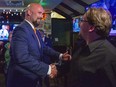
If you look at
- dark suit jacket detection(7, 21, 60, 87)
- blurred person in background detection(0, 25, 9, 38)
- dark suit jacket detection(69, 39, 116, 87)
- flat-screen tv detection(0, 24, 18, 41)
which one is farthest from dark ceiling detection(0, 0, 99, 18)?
dark suit jacket detection(69, 39, 116, 87)

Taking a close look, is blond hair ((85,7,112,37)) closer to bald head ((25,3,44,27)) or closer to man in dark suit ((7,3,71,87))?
man in dark suit ((7,3,71,87))

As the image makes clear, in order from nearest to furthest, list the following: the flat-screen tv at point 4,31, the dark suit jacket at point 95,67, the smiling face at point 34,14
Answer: the dark suit jacket at point 95,67
the smiling face at point 34,14
the flat-screen tv at point 4,31

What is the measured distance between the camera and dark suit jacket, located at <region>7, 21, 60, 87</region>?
8.70 feet

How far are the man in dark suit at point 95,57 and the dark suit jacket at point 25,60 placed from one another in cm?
77

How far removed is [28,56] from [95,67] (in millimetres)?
1011

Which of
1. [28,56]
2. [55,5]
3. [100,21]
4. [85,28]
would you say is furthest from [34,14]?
[55,5]

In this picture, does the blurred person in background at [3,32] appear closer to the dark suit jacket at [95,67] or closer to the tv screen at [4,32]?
the tv screen at [4,32]

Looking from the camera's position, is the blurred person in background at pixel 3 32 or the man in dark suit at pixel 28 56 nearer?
the man in dark suit at pixel 28 56

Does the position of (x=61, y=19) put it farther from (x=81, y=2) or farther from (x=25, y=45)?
(x=25, y=45)

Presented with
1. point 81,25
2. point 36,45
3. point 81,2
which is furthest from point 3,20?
point 81,25

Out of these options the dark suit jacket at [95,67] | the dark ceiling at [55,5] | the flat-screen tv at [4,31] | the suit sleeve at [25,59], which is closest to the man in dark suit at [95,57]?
the dark suit jacket at [95,67]

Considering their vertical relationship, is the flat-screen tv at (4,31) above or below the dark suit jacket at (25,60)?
below

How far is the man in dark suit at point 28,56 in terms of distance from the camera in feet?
8.71

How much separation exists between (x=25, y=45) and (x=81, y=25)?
2.98 feet
